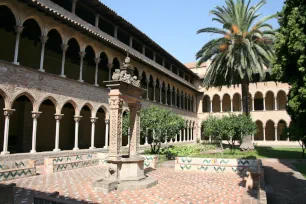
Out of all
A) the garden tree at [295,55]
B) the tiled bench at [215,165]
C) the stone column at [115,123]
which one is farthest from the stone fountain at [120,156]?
the garden tree at [295,55]

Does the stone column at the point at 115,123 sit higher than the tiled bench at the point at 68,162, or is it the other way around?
the stone column at the point at 115,123

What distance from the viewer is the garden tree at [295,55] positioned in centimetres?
741

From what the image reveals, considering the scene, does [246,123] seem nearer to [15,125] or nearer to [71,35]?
[71,35]

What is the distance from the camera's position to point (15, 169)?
1052 centimetres

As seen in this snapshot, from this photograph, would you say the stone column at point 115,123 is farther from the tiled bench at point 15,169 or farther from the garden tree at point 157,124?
the garden tree at point 157,124

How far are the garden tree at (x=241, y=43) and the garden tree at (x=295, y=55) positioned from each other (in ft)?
35.9

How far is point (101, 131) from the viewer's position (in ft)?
84.7

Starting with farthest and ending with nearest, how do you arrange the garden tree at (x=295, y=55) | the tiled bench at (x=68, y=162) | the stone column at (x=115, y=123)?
the tiled bench at (x=68, y=162) < the stone column at (x=115, y=123) < the garden tree at (x=295, y=55)

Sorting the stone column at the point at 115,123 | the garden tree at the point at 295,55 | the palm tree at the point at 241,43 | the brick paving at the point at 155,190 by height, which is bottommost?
the brick paving at the point at 155,190

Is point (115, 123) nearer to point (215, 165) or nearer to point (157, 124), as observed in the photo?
point (215, 165)

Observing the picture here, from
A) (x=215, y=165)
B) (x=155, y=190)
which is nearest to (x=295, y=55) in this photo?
(x=155, y=190)

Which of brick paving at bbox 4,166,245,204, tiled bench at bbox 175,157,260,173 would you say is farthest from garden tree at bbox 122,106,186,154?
brick paving at bbox 4,166,245,204

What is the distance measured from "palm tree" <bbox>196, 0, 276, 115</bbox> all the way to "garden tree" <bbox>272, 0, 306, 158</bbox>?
10.9 meters

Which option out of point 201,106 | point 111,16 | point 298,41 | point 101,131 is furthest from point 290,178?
point 201,106
